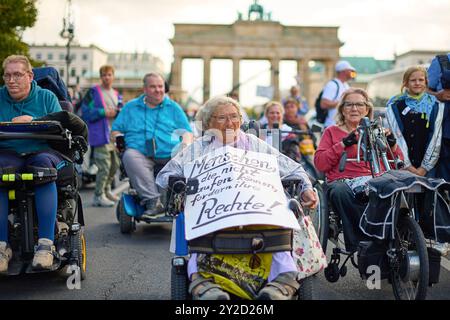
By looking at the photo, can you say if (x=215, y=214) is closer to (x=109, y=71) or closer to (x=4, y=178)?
(x=4, y=178)

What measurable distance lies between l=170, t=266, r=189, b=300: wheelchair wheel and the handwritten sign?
0.29m

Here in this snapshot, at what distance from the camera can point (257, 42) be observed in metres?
79.9

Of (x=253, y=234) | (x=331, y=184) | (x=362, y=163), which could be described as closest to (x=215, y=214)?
(x=253, y=234)

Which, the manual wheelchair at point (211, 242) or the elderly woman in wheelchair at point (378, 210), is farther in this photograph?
the elderly woman in wheelchair at point (378, 210)

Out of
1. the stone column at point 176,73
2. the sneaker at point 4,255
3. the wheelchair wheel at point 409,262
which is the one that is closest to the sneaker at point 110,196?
the sneaker at point 4,255

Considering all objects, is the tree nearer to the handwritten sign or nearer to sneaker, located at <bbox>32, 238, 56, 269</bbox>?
sneaker, located at <bbox>32, 238, 56, 269</bbox>

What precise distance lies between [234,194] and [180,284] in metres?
0.65

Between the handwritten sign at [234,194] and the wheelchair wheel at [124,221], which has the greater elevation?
the handwritten sign at [234,194]

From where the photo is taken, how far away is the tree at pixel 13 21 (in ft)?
57.2

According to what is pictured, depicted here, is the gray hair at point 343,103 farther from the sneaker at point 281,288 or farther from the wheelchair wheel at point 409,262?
the sneaker at point 281,288

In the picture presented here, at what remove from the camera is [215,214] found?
415 cm

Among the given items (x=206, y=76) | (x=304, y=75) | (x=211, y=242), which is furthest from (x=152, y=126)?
(x=304, y=75)

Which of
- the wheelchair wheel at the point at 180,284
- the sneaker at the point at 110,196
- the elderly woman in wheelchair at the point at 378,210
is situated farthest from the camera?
the sneaker at the point at 110,196

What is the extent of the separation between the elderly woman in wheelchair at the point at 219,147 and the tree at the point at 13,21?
13480 mm
